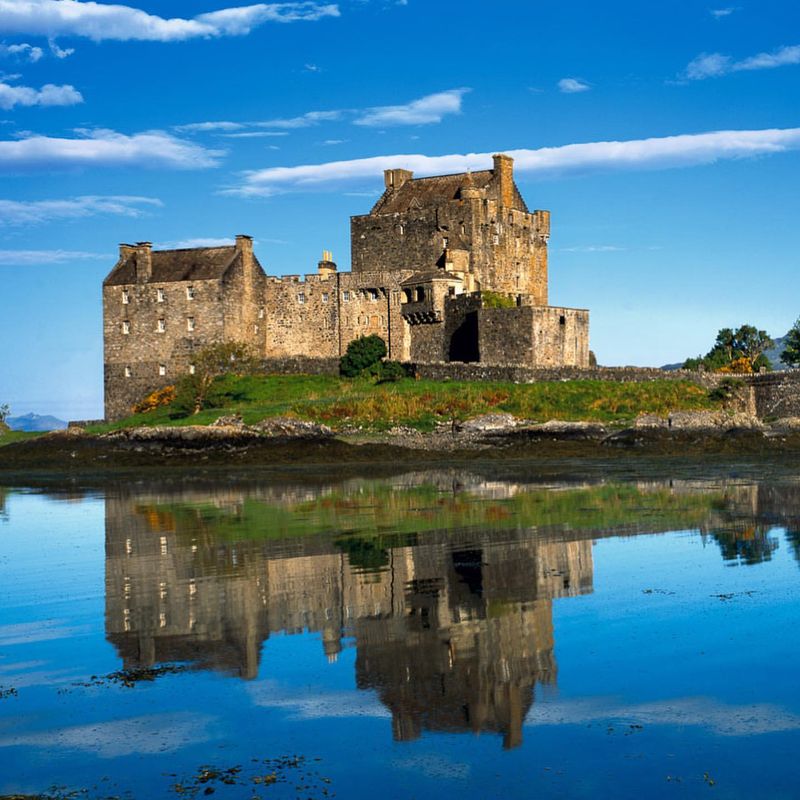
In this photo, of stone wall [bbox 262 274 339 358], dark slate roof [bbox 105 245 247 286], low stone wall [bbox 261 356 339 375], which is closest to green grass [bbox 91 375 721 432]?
low stone wall [bbox 261 356 339 375]

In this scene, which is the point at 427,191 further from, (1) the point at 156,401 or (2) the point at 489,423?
(2) the point at 489,423

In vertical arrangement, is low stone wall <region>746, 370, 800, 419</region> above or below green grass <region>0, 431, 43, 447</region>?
above

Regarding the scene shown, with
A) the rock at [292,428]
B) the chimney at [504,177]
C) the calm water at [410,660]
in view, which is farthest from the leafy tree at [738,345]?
the calm water at [410,660]

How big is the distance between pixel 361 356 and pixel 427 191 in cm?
1270

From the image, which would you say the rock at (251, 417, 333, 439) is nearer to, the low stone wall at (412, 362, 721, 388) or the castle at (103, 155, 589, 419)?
A: the low stone wall at (412, 362, 721, 388)

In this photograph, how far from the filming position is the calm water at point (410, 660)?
9.42 m

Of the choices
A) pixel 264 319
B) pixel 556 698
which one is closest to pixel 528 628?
pixel 556 698

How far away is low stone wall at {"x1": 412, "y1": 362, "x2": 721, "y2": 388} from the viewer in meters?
51.2

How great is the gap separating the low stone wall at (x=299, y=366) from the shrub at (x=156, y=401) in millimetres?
4588

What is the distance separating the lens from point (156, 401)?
58.5 m

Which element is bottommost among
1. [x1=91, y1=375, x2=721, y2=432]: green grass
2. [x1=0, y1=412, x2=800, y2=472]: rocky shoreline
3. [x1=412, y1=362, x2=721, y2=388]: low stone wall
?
[x1=0, y1=412, x2=800, y2=472]: rocky shoreline

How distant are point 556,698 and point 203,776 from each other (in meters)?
3.36

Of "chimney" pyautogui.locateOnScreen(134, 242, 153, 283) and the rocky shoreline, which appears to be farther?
"chimney" pyautogui.locateOnScreen(134, 242, 153, 283)

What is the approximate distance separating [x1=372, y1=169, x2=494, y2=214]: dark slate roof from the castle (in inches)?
3.2
